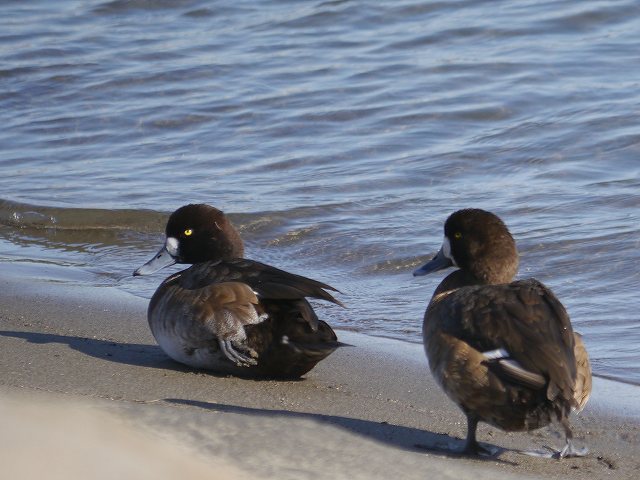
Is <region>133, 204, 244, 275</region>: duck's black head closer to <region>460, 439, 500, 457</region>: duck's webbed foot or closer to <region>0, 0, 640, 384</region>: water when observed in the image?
<region>0, 0, 640, 384</region>: water

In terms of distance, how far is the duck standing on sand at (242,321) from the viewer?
5.14 m

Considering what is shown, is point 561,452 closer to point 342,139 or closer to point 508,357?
point 508,357

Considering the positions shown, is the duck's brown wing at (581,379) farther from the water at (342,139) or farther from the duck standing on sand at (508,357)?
the water at (342,139)

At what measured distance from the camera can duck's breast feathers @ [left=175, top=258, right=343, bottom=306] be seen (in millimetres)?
5102

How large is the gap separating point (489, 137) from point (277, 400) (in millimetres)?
5764

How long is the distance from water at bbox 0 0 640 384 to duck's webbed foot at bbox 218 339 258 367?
1166mm

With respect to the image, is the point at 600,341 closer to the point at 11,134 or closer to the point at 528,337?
the point at 528,337

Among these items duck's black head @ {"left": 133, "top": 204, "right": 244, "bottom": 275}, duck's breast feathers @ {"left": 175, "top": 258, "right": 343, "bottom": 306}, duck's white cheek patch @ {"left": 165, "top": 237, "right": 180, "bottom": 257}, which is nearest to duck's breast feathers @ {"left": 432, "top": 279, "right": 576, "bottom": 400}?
duck's breast feathers @ {"left": 175, "top": 258, "right": 343, "bottom": 306}

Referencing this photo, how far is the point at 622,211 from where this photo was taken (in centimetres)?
→ 827

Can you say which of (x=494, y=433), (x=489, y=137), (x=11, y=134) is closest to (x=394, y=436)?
(x=494, y=433)

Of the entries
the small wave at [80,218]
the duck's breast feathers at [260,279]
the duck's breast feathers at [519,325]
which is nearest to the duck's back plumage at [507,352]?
the duck's breast feathers at [519,325]

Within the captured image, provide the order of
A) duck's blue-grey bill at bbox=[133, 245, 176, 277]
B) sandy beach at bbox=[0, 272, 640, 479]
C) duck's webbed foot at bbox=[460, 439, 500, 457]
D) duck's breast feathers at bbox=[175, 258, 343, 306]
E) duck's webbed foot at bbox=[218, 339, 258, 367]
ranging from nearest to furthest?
sandy beach at bbox=[0, 272, 640, 479], duck's webbed foot at bbox=[460, 439, 500, 457], duck's breast feathers at bbox=[175, 258, 343, 306], duck's webbed foot at bbox=[218, 339, 258, 367], duck's blue-grey bill at bbox=[133, 245, 176, 277]

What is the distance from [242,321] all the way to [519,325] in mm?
1368

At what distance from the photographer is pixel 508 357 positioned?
166 inches
